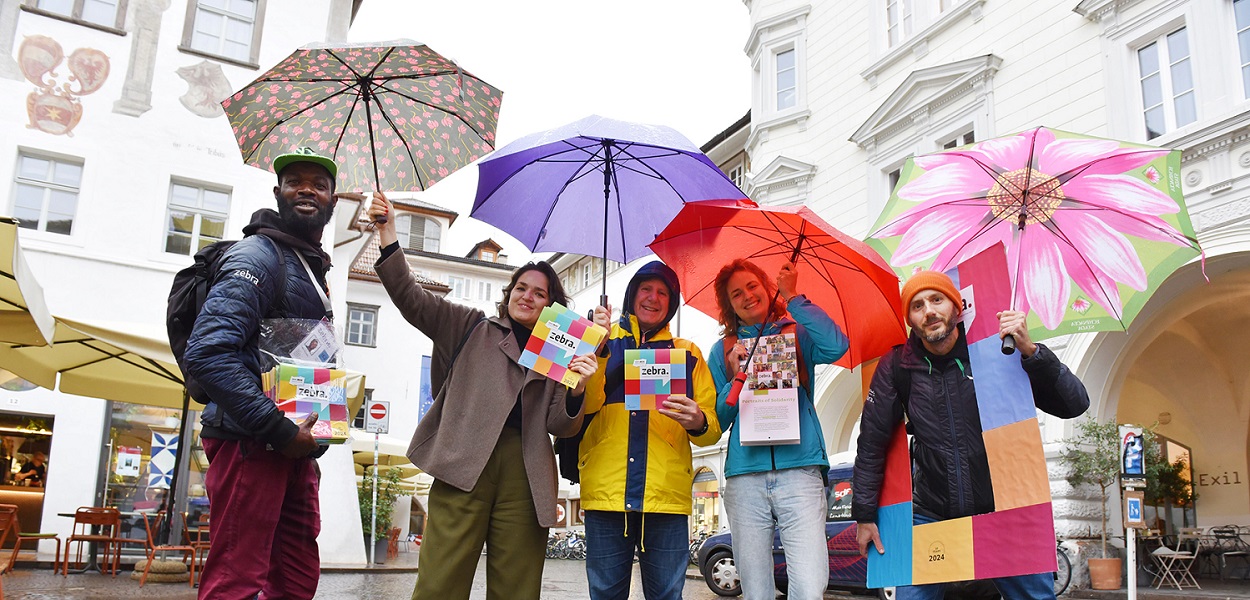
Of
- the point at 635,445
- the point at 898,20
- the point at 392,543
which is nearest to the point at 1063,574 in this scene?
the point at 635,445

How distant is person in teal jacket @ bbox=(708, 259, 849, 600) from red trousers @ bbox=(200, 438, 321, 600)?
199 cm

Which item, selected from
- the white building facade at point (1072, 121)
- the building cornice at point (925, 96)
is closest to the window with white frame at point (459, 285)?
the white building facade at point (1072, 121)

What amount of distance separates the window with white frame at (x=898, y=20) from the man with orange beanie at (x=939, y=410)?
16.3 m

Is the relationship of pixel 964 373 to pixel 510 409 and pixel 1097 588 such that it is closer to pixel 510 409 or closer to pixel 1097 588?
pixel 510 409

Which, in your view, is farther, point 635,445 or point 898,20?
point 898,20

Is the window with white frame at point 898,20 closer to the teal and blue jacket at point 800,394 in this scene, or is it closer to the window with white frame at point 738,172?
the window with white frame at point 738,172

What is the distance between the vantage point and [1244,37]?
12.3 metres

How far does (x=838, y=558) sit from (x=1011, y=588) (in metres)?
8.16

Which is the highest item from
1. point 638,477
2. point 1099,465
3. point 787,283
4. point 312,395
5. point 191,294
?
point 787,283

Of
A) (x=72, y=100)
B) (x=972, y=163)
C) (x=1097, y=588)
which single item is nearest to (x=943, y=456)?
(x=972, y=163)

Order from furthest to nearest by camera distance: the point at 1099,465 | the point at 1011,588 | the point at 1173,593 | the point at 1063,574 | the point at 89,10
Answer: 1. the point at 89,10
2. the point at 1099,465
3. the point at 1173,593
4. the point at 1063,574
5. the point at 1011,588

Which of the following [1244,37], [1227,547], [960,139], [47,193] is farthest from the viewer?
[960,139]

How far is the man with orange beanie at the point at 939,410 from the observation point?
3836 mm

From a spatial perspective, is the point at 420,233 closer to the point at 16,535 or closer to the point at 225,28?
the point at 225,28
